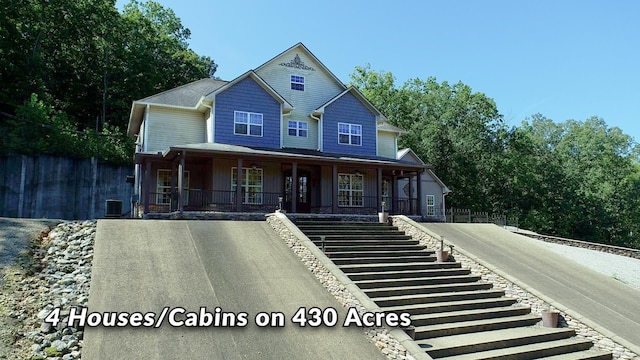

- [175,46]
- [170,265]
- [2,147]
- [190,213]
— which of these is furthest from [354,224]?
[175,46]

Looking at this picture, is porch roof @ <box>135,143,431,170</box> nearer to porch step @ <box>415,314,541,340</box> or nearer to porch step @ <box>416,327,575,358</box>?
porch step @ <box>415,314,541,340</box>

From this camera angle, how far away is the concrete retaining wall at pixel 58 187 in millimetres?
22438

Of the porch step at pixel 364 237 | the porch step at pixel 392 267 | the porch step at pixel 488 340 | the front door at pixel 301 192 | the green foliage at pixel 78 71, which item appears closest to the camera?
the porch step at pixel 488 340

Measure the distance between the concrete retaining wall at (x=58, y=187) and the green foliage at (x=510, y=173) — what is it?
24862mm

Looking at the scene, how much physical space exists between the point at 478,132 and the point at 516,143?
4.39 metres

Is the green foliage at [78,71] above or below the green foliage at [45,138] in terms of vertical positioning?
above

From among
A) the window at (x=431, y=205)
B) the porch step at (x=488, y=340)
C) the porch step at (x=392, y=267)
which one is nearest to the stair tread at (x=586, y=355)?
the porch step at (x=488, y=340)

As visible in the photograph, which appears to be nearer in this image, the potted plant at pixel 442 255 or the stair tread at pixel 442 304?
the stair tread at pixel 442 304

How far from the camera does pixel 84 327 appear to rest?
6906 mm

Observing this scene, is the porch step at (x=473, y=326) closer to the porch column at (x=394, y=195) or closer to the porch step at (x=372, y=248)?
the porch step at (x=372, y=248)

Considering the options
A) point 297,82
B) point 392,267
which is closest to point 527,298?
point 392,267

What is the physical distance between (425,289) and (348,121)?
42.2 feet

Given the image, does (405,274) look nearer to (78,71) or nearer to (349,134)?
(349,134)

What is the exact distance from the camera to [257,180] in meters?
19.3
